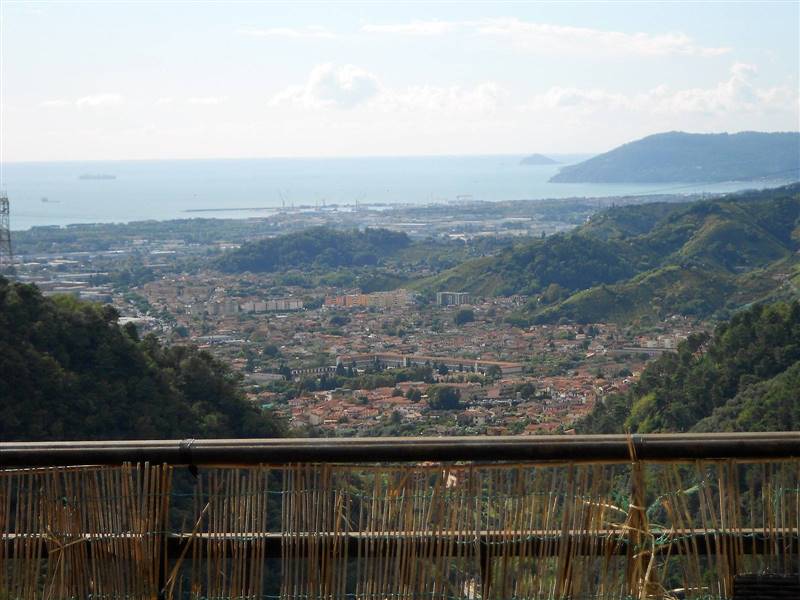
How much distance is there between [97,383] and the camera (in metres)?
10.3

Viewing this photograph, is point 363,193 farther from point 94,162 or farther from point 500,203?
point 94,162

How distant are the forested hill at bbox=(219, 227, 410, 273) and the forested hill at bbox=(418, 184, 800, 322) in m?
5.22

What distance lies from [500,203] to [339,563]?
217ft

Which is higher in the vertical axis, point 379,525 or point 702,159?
point 702,159

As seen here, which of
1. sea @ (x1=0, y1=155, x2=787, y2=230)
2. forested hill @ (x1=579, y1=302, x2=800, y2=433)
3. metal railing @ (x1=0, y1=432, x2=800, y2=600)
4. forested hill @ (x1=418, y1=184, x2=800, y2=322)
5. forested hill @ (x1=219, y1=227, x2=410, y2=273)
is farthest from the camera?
sea @ (x1=0, y1=155, x2=787, y2=230)

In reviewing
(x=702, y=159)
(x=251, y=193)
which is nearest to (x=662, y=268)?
(x=702, y=159)

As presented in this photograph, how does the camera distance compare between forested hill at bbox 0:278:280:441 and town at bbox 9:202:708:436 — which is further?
town at bbox 9:202:708:436

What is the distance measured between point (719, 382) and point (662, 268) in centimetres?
1786

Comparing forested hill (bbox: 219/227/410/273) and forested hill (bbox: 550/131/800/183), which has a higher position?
forested hill (bbox: 550/131/800/183)

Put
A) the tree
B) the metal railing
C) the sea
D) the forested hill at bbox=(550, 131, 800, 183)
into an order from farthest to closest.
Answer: the forested hill at bbox=(550, 131, 800, 183), the sea, the tree, the metal railing

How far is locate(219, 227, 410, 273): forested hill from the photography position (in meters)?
39.0

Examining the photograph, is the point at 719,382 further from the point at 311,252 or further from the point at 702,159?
the point at 702,159

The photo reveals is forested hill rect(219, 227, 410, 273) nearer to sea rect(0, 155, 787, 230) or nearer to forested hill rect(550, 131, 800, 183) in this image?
sea rect(0, 155, 787, 230)

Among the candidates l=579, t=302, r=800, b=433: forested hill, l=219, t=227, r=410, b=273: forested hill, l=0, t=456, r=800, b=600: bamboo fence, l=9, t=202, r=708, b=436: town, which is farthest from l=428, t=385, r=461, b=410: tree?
l=219, t=227, r=410, b=273: forested hill
